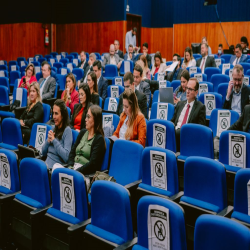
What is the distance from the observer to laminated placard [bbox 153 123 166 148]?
3789 mm

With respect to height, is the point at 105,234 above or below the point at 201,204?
below

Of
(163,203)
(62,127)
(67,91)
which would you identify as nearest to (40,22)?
(67,91)

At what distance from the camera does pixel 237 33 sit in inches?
508

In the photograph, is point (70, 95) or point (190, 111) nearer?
point (190, 111)

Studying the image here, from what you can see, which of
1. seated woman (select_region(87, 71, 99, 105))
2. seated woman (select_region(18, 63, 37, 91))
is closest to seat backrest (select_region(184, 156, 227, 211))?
seated woman (select_region(87, 71, 99, 105))

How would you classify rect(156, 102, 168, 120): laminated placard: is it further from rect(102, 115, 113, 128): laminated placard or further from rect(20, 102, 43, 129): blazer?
rect(20, 102, 43, 129): blazer

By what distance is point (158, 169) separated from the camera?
9.39ft

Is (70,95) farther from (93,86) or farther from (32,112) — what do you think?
(32,112)

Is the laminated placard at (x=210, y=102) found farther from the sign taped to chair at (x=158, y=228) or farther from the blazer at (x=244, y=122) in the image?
the sign taped to chair at (x=158, y=228)

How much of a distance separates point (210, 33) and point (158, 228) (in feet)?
41.3

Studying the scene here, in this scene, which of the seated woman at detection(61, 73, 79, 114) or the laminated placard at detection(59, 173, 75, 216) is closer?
the laminated placard at detection(59, 173, 75, 216)

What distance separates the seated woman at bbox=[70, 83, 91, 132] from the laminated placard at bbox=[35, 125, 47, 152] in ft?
1.27

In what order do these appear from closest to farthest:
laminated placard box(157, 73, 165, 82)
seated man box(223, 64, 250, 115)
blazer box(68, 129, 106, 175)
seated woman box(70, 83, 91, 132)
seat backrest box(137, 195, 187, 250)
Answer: seat backrest box(137, 195, 187, 250), blazer box(68, 129, 106, 175), seated woman box(70, 83, 91, 132), seated man box(223, 64, 250, 115), laminated placard box(157, 73, 165, 82)

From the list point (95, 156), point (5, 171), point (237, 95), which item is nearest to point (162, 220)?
point (95, 156)
